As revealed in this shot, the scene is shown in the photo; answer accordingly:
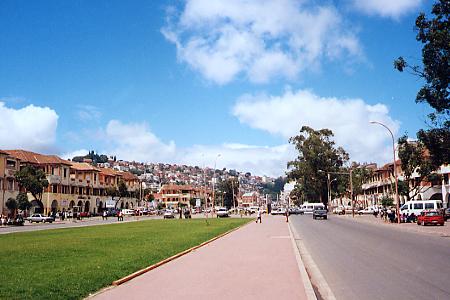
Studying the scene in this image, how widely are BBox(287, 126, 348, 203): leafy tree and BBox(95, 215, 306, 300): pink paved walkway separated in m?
78.5

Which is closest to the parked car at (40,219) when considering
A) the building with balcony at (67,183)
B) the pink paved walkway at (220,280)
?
the building with balcony at (67,183)

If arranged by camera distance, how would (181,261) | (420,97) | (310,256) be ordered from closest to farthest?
(181,261)
(310,256)
(420,97)

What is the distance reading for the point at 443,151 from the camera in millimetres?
35031

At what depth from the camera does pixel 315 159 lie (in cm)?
9325

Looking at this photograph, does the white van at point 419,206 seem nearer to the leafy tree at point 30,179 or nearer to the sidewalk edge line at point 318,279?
the sidewalk edge line at point 318,279

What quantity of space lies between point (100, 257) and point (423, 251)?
11.9 metres

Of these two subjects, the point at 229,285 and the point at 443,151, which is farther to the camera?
the point at 443,151

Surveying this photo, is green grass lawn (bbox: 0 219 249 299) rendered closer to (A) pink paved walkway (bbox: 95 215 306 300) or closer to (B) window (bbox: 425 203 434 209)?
(A) pink paved walkway (bbox: 95 215 306 300)

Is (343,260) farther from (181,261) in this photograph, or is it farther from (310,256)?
(181,261)

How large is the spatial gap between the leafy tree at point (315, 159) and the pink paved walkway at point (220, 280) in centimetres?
7849

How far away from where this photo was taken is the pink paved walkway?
9.25 metres

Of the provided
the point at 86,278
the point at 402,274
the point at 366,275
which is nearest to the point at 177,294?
the point at 86,278

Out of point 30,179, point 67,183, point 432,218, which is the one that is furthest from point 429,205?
point 67,183

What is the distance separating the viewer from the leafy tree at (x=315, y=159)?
93500mm
